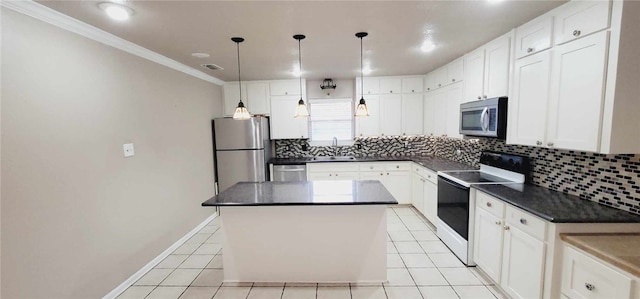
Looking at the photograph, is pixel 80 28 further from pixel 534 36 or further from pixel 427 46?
pixel 534 36

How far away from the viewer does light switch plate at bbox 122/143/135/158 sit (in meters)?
2.50

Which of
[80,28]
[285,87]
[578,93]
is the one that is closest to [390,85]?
[285,87]

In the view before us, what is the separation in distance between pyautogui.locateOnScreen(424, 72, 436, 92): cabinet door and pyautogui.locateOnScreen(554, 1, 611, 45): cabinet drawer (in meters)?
2.22

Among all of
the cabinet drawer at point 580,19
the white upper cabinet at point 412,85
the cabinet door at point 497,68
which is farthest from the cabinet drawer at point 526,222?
the white upper cabinet at point 412,85

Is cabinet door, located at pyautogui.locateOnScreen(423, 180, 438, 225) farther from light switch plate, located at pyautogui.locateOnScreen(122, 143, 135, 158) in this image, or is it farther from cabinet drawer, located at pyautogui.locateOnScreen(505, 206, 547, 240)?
light switch plate, located at pyautogui.locateOnScreen(122, 143, 135, 158)

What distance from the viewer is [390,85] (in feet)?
15.1

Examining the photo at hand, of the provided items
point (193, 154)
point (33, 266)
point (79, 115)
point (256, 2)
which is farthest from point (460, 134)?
point (33, 266)

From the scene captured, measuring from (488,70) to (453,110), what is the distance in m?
0.86

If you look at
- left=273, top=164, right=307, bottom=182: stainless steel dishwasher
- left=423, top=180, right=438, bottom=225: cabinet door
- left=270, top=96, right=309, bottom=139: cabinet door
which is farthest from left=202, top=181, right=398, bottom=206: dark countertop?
left=270, top=96, right=309, bottom=139: cabinet door

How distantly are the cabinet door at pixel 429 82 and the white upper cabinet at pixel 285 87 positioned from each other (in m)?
2.20

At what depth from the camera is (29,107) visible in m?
1.73

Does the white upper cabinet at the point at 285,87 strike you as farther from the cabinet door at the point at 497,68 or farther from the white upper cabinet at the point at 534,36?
the white upper cabinet at the point at 534,36

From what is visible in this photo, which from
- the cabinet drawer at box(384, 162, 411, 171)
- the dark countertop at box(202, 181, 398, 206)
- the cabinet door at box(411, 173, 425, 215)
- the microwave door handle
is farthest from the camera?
the cabinet drawer at box(384, 162, 411, 171)

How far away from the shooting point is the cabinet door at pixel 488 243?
2219mm
